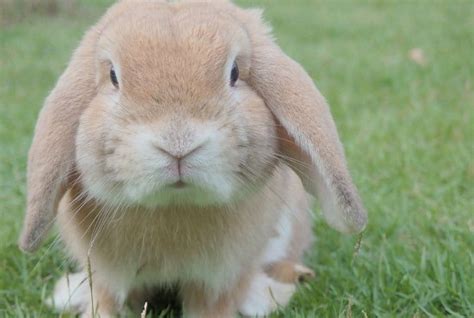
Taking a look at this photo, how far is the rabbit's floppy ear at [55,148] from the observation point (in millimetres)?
2193

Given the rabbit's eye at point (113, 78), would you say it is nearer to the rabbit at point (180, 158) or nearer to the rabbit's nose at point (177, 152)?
the rabbit at point (180, 158)

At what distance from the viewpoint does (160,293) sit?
2627mm

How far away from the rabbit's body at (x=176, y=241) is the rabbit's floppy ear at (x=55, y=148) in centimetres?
10

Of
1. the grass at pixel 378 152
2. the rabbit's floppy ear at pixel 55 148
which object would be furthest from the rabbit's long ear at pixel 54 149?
the grass at pixel 378 152

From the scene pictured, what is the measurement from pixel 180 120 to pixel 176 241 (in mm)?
533

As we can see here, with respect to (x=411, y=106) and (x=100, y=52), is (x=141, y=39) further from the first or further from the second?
(x=411, y=106)

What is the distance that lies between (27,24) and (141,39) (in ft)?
22.3

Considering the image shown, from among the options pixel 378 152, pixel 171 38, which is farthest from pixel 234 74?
pixel 378 152

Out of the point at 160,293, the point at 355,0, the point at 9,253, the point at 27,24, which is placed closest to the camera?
the point at 160,293

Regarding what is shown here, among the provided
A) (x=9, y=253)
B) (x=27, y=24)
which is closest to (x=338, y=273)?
(x=9, y=253)

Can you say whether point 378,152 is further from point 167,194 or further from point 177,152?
point 177,152

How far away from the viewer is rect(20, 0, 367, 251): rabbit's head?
75.0 inches

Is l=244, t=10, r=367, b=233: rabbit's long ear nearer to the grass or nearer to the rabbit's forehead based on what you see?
the rabbit's forehead

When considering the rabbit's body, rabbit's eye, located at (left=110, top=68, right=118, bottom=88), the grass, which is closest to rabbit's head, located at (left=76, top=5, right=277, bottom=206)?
rabbit's eye, located at (left=110, top=68, right=118, bottom=88)
